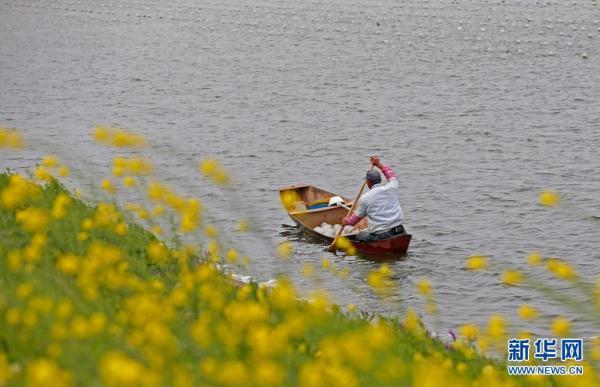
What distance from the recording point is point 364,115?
3544cm

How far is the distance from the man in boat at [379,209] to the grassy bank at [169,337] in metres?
8.96

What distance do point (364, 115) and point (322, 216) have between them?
13804mm

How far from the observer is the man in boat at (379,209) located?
1955cm

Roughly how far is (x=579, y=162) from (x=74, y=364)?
76.8 ft

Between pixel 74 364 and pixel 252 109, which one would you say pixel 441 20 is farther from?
pixel 74 364

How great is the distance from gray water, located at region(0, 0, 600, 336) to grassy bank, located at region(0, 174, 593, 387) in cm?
108

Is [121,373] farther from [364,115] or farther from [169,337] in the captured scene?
[364,115]

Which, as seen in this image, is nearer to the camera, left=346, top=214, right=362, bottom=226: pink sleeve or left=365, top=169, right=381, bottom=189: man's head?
left=365, top=169, right=381, bottom=189: man's head

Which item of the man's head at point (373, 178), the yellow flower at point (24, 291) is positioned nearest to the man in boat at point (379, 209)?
the man's head at point (373, 178)

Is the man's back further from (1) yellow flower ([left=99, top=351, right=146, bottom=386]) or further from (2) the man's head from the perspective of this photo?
(1) yellow flower ([left=99, top=351, right=146, bottom=386])

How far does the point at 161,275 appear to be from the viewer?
38.3 feet

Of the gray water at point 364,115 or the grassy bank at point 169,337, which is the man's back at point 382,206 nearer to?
the gray water at point 364,115

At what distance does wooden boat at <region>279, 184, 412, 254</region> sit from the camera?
20078 mm

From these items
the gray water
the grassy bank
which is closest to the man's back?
the gray water
